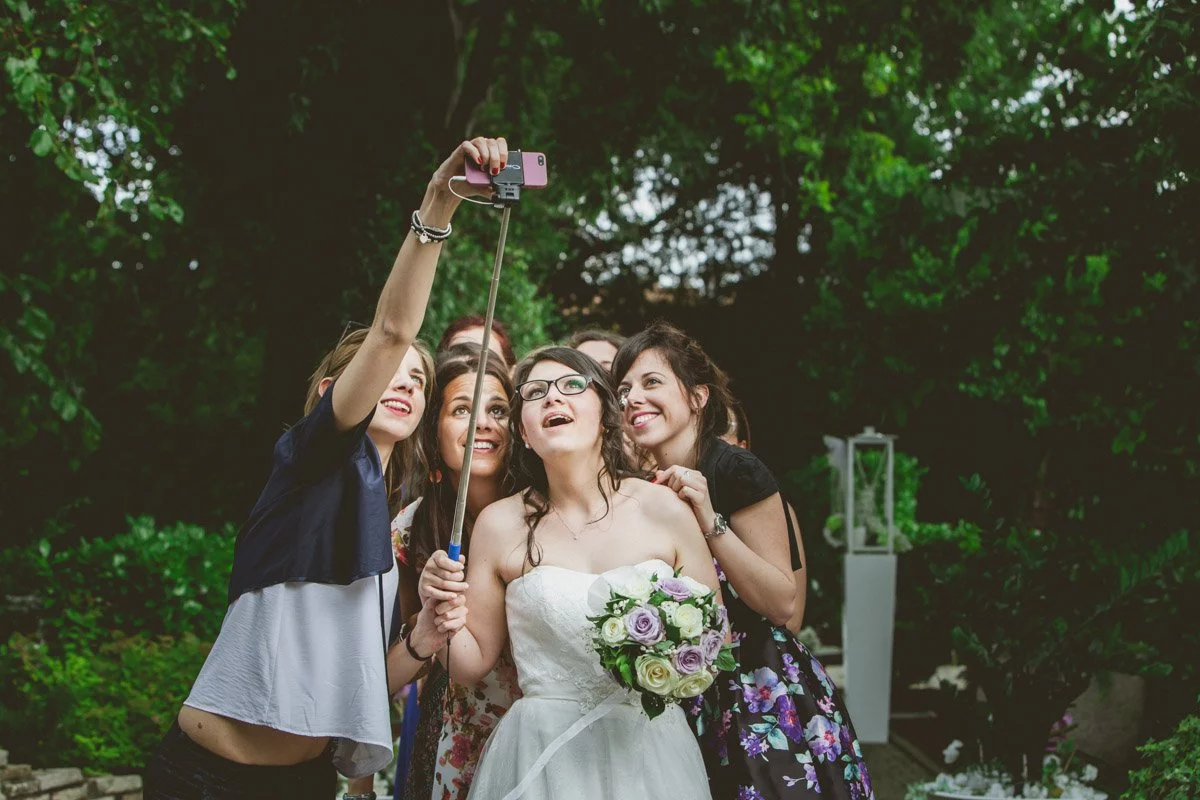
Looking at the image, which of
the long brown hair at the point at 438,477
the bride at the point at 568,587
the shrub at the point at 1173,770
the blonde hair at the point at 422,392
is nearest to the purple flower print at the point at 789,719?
the bride at the point at 568,587

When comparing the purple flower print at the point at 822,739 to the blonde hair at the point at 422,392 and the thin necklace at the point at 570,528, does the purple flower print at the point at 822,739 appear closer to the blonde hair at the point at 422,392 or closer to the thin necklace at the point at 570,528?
the thin necklace at the point at 570,528

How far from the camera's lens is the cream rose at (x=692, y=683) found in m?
2.72

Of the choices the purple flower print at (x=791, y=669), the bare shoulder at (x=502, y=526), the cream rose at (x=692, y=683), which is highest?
the bare shoulder at (x=502, y=526)

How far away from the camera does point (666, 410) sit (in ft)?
11.8

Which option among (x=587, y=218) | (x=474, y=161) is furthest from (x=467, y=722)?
(x=587, y=218)

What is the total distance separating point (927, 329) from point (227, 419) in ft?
32.2

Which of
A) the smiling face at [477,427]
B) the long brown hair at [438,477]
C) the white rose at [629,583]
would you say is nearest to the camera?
the white rose at [629,583]

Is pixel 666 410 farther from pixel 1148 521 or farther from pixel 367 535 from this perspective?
pixel 1148 521

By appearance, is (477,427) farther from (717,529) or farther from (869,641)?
(869,641)

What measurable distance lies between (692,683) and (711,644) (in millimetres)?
103

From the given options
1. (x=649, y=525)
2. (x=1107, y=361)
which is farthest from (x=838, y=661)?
(x=649, y=525)

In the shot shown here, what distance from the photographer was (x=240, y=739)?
2705mm

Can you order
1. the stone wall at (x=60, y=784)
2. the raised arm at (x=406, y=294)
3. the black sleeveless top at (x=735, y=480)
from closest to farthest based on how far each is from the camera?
the raised arm at (x=406, y=294) < the black sleeveless top at (x=735, y=480) < the stone wall at (x=60, y=784)

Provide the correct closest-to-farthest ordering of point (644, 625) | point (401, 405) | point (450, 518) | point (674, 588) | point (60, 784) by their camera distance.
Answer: point (644, 625)
point (674, 588)
point (401, 405)
point (450, 518)
point (60, 784)
